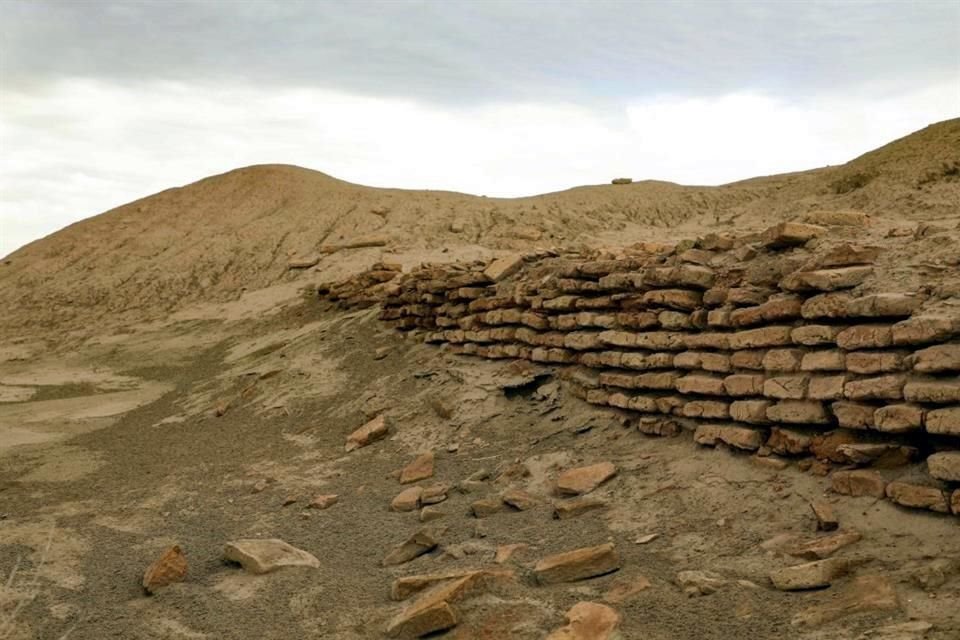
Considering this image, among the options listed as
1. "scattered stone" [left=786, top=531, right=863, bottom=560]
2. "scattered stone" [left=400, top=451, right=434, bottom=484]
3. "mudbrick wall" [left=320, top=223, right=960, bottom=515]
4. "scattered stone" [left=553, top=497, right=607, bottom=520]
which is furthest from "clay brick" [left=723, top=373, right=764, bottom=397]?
"scattered stone" [left=400, top=451, right=434, bottom=484]

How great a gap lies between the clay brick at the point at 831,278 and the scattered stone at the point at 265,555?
2.90 meters

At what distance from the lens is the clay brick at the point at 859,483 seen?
151 inches

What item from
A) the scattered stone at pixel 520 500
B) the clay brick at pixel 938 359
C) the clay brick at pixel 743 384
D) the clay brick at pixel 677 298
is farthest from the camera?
the clay brick at pixel 677 298

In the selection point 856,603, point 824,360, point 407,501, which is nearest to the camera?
point 856,603

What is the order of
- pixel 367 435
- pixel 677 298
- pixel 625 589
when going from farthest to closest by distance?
pixel 367 435
pixel 677 298
pixel 625 589

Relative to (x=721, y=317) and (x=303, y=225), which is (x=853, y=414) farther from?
(x=303, y=225)

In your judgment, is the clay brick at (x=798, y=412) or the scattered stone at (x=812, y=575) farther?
the clay brick at (x=798, y=412)

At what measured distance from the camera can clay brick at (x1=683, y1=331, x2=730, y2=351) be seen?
4.88m

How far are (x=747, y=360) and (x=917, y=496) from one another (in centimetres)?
125

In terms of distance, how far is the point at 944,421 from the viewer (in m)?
3.62

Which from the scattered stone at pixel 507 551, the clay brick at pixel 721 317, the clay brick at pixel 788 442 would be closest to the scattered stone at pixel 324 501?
the scattered stone at pixel 507 551

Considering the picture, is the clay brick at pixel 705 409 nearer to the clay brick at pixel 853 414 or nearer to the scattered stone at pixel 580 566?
the clay brick at pixel 853 414

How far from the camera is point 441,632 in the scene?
3533 millimetres

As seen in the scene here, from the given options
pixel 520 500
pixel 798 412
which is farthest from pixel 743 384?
pixel 520 500
